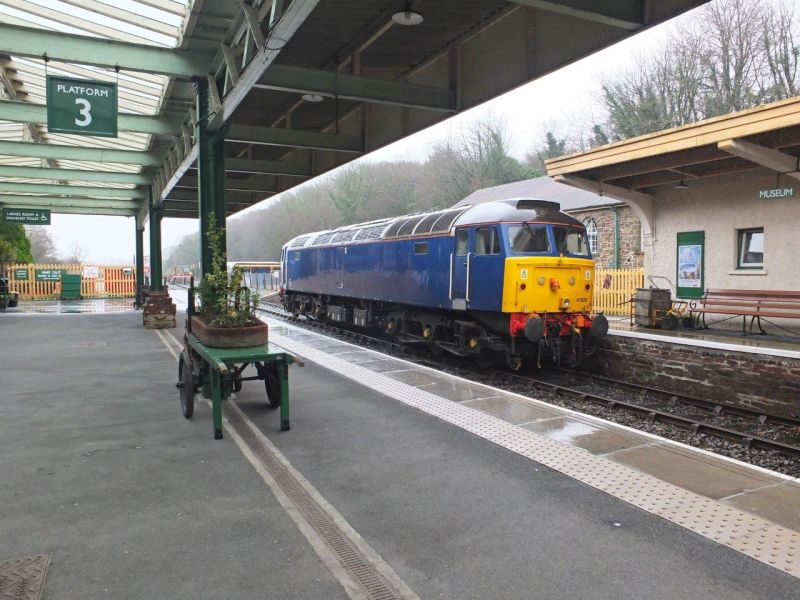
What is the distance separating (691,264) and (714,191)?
5.48ft

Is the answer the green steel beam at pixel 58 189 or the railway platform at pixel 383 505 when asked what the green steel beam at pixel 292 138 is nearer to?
the railway platform at pixel 383 505

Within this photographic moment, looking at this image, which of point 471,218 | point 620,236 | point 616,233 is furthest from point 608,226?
point 471,218

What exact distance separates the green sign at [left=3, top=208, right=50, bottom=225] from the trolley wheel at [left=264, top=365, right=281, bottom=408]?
69.7 feet

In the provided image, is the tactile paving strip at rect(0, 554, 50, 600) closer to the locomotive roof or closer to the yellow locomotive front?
the yellow locomotive front

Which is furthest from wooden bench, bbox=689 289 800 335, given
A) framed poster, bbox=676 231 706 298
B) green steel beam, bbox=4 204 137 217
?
green steel beam, bbox=4 204 137 217

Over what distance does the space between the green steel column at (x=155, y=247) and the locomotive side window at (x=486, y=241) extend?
42.9ft

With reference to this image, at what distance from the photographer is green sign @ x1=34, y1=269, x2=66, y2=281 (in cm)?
3095

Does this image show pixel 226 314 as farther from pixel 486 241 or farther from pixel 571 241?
pixel 571 241

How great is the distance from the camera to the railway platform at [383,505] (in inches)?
128

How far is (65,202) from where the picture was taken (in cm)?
2300

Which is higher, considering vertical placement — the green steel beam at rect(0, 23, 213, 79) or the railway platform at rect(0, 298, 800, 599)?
the green steel beam at rect(0, 23, 213, 79)

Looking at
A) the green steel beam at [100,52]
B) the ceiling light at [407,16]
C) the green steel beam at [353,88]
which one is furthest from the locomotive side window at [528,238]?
the green steel beam at [100,52]

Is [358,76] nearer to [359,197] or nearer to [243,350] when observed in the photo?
[243,350]

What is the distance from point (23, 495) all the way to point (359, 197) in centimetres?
5836
